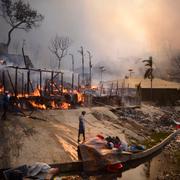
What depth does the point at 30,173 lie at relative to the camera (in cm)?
984

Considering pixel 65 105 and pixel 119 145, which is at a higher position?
pixel 65 105

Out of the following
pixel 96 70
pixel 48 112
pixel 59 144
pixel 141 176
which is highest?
pixel 96 70

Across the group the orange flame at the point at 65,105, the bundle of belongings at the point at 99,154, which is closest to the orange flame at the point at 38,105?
the orange flame at the point at 65,105

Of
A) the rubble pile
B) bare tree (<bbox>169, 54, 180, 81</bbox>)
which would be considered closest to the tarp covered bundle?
the rubble pile

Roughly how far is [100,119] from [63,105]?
3.37 meters

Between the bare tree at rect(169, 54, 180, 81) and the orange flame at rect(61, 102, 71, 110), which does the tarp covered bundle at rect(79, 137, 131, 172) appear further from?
the bare tree at rect(169, 54, 180, 81)

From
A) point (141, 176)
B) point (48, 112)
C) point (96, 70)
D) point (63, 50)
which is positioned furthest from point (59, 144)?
point (96, 70)

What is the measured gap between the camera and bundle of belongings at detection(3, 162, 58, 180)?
31.5 feet

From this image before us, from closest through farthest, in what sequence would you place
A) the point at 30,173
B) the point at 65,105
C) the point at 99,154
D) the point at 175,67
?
the point at 30,173
the point at 99,154
the point at 65,105
the point at 175,67

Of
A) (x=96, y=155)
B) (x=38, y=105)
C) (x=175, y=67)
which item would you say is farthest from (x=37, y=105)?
(x=175, y=67)

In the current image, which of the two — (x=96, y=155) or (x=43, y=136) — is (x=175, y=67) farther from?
(x=96, y=155)

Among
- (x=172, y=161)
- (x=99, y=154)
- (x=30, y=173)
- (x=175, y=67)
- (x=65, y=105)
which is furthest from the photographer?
(x=175, y=67)

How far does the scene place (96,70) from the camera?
73.9 metres

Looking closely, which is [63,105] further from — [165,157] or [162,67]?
[162,67]
